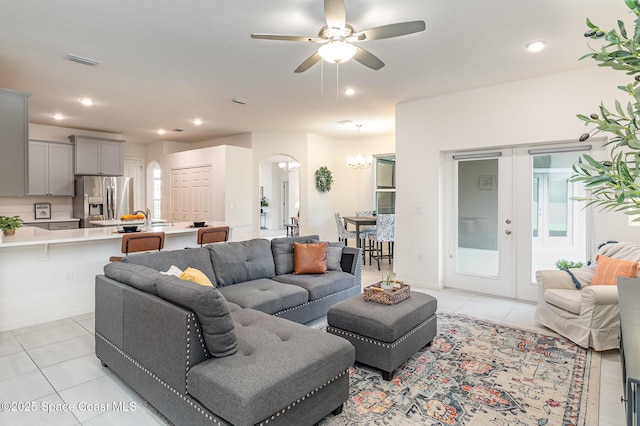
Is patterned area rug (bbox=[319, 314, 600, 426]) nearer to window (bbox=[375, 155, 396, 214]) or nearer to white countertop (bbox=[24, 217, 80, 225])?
window (bbox=[375, 155, 396, 214])

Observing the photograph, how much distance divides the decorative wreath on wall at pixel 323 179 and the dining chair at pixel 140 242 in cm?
429

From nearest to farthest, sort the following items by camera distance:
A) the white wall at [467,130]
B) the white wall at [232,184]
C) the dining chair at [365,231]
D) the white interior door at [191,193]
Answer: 1. the white wall at [467,130]
2. the dining chair at [365,231]
3. the white wall at [232,184]
4. the white interior door at [191,193]

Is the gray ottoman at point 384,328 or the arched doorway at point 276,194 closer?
the gray ottoman at point 384,328

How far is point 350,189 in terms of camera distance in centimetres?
859

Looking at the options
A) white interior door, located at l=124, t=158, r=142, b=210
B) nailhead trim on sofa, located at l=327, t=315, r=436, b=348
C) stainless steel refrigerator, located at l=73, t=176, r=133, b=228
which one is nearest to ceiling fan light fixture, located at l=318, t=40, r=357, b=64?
nailhead trim on sofa, located at l=327, t=315, r=436, b=348

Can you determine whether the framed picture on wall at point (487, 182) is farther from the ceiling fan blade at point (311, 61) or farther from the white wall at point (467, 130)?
the ceiling fan blade at point (311, 61)

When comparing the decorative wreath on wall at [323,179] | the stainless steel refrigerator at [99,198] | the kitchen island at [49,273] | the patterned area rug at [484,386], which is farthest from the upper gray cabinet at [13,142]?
the decorative wreath on wall at [323,179]

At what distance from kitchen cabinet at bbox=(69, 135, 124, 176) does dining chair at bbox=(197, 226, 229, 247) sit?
4103 mm

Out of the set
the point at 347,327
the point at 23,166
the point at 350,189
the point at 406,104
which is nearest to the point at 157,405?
the point at 347,327

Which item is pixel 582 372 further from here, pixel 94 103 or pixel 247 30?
pixel 94 103

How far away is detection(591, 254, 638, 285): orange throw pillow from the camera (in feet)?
10.0

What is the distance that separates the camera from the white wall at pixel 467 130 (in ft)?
13.1

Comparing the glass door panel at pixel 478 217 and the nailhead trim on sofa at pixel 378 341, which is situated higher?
the glass door panel at pixel 478 217

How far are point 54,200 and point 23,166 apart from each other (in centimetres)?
392
